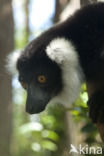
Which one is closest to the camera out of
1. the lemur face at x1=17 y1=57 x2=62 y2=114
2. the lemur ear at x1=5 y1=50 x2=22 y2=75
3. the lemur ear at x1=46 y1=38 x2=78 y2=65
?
the lemur ear at x1=46 y1=38 x2=78 y2=65

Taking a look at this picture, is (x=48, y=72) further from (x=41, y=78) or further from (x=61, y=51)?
(x=61, y=51)

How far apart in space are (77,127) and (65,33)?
8.73ft

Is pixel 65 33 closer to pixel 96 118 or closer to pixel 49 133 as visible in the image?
pixel 96 118

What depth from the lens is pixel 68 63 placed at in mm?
3396

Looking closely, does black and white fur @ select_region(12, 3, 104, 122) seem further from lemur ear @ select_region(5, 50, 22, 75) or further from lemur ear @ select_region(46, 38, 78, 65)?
lemur ear @ select_region(5, 50, 22, 75)

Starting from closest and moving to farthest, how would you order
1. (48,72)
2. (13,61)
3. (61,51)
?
(61,51)
(48,72)
(13,61)

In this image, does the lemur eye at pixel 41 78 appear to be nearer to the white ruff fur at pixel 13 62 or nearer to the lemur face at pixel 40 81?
the lemur face at pixel 40 81

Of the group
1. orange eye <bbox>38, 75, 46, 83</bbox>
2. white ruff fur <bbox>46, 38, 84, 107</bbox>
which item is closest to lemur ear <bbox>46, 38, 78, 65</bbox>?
white ruff fur <bbox>46, 38, 84, 107</bbox>

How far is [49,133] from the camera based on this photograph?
559 cm

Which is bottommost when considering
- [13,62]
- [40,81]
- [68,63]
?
[40,81]

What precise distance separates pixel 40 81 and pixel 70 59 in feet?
1.43

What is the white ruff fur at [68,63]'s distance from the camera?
132 inches

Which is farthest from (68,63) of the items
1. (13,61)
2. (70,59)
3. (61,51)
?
(13,61)

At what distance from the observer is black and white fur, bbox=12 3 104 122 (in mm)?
3348
